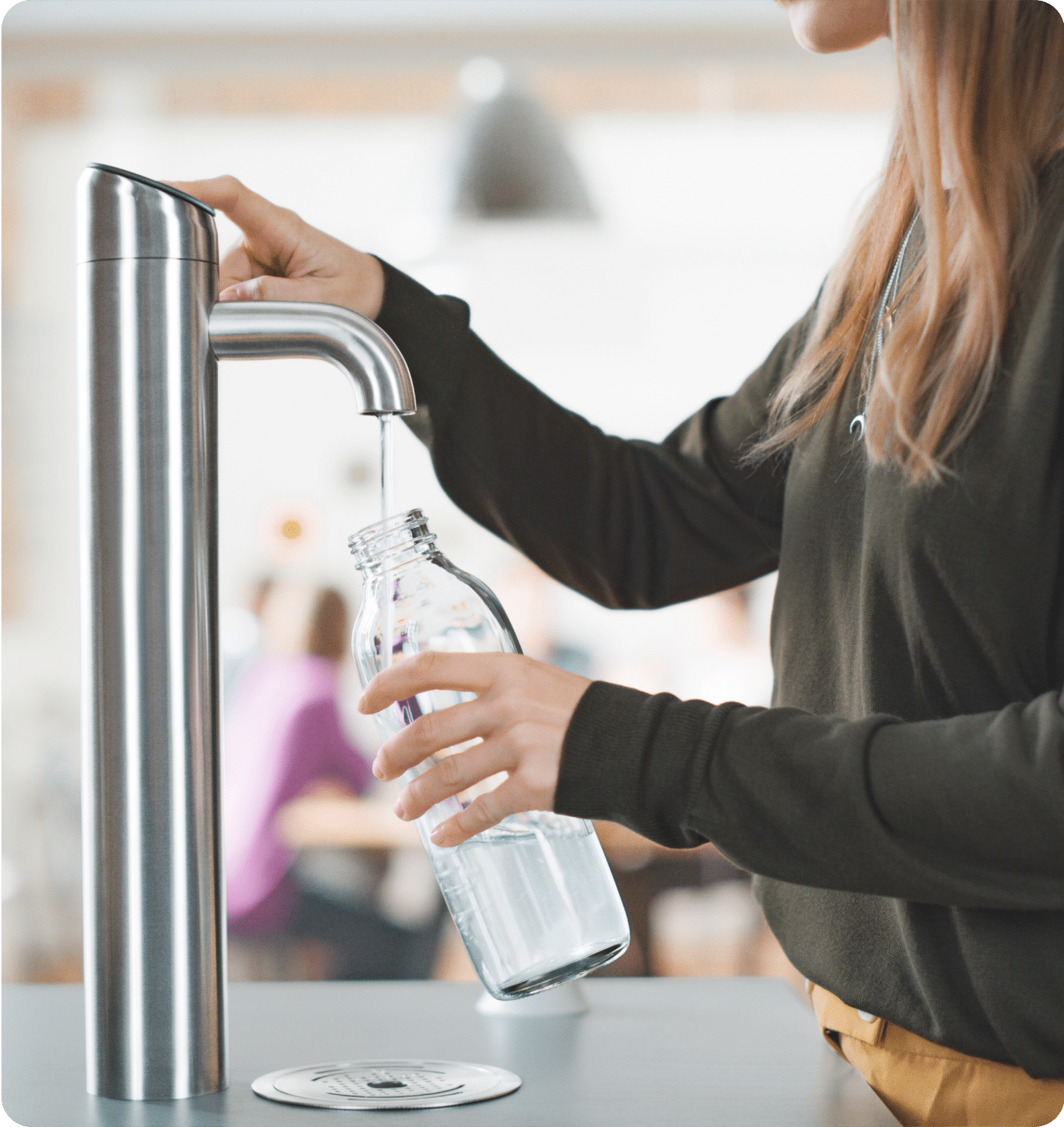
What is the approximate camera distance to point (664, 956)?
3.07 meters

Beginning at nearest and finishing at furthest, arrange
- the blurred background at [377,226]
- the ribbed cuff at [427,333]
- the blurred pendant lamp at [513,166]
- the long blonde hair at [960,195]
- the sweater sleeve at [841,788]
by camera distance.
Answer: the sweater sleeve at [841,788] < the long blonde hair at [960,195] < the ribbed cuff at [427,333] < the blurred pendant lamp at [513,166] < the blurred background at [377,226]

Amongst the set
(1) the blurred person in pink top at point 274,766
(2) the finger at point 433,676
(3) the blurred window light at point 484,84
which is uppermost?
(3) the blurred window light at point 484,84

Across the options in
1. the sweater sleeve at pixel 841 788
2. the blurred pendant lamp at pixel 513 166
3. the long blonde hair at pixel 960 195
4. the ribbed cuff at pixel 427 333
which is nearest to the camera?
the sweater sleeve at pixel 841 788

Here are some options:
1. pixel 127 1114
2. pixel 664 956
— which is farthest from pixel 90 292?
pixel 664 956

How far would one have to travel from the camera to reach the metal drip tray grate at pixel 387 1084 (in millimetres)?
573

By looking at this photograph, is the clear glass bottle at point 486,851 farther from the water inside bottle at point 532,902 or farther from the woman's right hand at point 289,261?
the woman's right hand at point 289,261

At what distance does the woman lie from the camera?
546 mm

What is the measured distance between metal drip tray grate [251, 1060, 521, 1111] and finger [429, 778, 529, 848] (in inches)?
5.0

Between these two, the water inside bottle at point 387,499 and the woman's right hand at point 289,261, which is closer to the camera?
the water inside bottle at point 387,499

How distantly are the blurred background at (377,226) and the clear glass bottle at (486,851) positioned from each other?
2.65m

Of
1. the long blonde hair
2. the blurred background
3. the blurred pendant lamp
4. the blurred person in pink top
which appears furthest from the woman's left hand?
the blurred background

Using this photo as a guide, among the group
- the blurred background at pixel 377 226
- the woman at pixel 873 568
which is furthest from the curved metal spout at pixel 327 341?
the blurred background at pixel 377 226

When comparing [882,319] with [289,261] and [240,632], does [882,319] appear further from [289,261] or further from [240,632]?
[240,632]

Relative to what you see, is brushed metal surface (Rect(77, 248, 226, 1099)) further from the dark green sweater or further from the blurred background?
the blurred background
